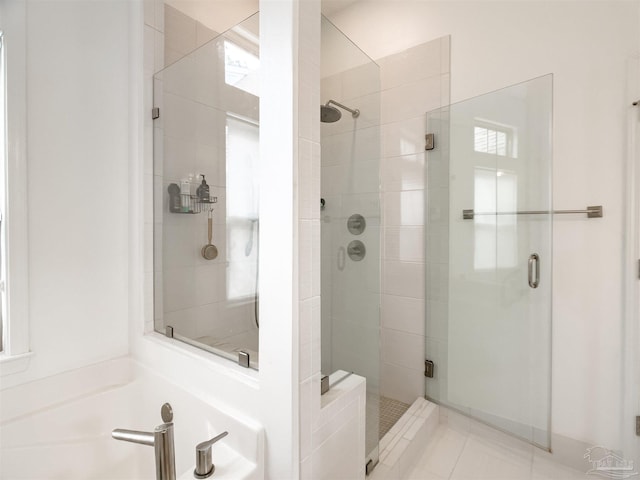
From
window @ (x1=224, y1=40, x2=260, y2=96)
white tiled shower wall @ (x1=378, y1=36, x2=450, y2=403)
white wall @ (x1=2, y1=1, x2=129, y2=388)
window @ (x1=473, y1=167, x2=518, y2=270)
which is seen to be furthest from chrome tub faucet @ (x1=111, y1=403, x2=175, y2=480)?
window @ (x1=473, y1=167, x2=518, y2=270)

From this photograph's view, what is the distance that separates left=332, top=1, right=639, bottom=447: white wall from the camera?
138 centimetres

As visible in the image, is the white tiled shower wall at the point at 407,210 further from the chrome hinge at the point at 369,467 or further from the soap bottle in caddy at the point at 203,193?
the soap bottle in caddy at the point at 203,193

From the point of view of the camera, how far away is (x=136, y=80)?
141 cm

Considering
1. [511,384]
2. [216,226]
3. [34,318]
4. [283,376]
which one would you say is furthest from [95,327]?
[511,384]

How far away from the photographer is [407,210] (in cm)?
194

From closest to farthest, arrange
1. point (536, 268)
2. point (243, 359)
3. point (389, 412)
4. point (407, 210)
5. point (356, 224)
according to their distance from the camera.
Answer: point (243, 359), point (356, 224), point (536, 268), point (389, 412), point (407, 210)

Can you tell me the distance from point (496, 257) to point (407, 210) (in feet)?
1.87

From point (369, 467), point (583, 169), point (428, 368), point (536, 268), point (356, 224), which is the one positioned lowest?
point (369, 467)

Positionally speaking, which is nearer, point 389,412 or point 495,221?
point 495,221

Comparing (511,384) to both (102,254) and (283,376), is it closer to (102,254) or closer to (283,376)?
(283,376)

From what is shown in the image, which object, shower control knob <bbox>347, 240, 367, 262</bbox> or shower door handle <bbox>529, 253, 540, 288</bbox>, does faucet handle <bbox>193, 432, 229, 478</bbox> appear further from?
shower door handle <bbox>529, 253, 540, 288</bbox>

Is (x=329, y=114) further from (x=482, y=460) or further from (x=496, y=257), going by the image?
(x=482, y=460)

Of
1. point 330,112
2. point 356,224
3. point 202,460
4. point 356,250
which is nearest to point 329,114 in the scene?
point 330,112

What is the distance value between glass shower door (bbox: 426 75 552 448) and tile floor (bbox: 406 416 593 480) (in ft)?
0.33
